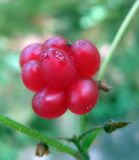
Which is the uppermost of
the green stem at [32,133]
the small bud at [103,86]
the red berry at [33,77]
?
the red berry at [33,77]

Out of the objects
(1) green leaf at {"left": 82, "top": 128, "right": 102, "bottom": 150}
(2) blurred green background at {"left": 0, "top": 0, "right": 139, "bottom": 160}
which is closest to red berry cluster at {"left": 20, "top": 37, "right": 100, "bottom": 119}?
(1) green leaf at {"left": 82, "top": 128, "right": 102, "bottom": 150}

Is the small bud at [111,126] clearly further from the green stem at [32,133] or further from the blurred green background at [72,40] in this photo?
the blurred green background at [72,40]

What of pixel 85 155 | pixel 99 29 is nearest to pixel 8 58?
pixel 99 29

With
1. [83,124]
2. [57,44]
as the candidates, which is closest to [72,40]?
[83,124]

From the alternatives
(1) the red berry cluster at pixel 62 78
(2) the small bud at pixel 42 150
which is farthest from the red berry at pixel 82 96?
(2) the small bud at pixel 42 150

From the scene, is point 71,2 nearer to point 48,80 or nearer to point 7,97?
point 7,97

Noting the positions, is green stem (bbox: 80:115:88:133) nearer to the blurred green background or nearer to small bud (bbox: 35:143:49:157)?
small bud (bbox: 35:143:49:157)
